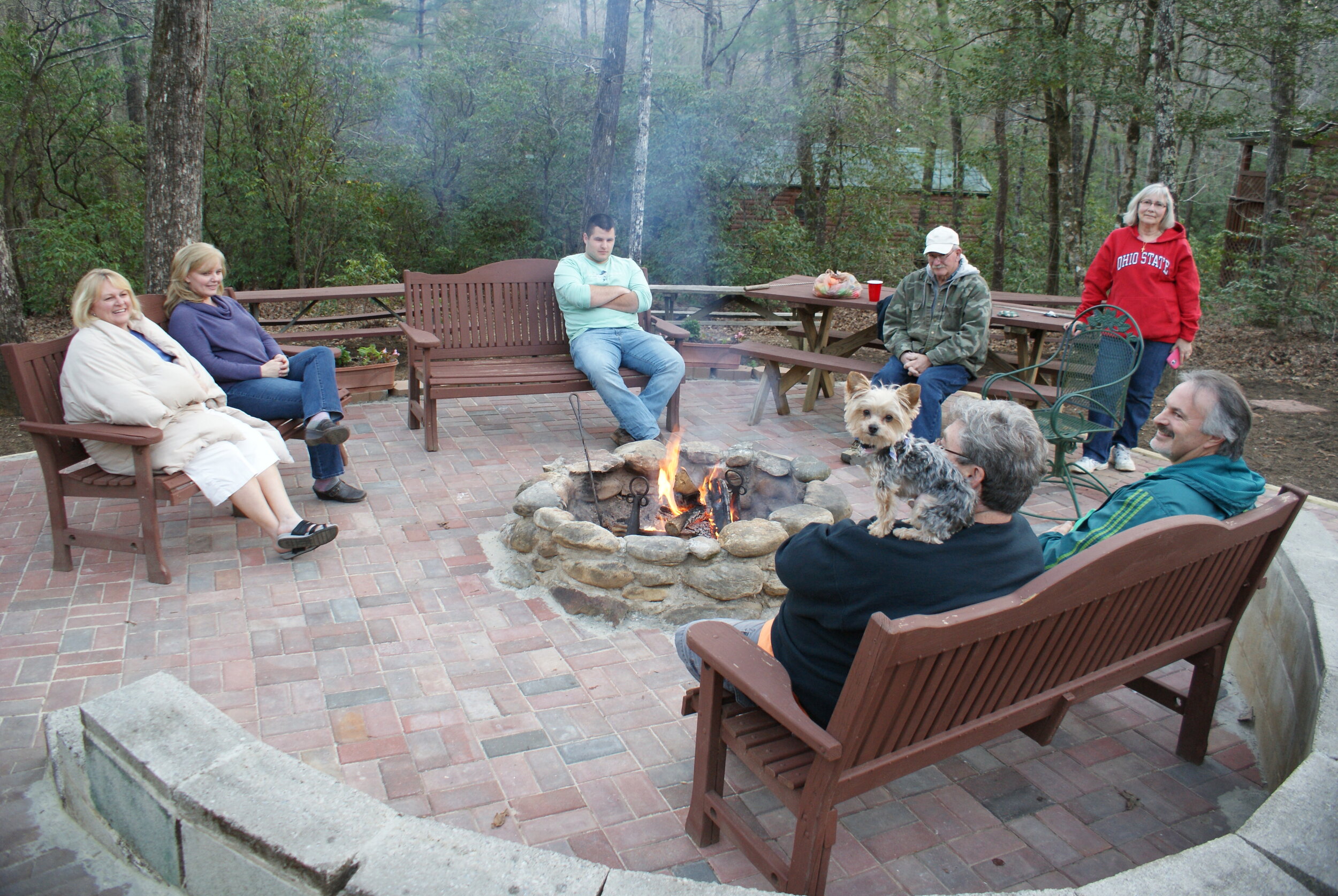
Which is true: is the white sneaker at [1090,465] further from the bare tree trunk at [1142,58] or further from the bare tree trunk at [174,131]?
the bare tree trunk at [174,131]

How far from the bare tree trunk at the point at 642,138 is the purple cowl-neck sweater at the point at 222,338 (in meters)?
6.84

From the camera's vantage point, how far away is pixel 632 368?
5.52 metres

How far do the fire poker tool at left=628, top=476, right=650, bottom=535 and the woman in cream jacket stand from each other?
1287 millimetres

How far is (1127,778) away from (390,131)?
1189cm

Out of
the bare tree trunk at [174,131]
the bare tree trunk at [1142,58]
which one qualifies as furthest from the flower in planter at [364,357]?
the bare tree trunk at [1142,58]

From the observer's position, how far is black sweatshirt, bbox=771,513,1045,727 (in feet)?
6.19

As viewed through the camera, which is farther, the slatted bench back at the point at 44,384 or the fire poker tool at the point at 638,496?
the fire poker tool at the point at 638,496

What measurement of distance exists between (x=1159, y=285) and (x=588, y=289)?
3.23 m

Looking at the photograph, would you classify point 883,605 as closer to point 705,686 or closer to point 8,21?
point 705,686

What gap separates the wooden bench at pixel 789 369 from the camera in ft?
18.9

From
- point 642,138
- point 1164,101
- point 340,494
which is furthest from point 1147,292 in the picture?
point 642,138

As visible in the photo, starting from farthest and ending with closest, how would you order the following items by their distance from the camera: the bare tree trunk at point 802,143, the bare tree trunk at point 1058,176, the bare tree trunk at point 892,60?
the bare tree trunk at point 802,143 < the bare tree trunk at point 892,60 < the bare tree trunk at point 1058,176

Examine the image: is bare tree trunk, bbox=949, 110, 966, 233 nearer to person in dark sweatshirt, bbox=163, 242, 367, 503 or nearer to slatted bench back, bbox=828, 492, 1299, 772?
person in dark sweatshirt, bbox=163, 242, 367, 503

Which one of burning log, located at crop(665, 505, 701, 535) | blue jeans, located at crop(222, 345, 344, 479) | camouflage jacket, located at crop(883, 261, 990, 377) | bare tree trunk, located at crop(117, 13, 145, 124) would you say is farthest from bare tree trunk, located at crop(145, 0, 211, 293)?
bare tree trunk, located at crop(117, 13, 145, 124)
